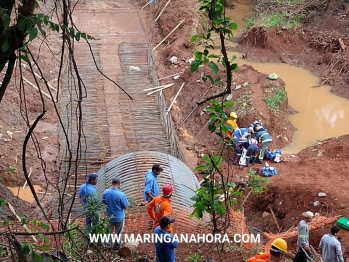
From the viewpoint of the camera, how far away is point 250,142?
11805mm

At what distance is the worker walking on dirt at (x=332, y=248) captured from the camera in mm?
7075

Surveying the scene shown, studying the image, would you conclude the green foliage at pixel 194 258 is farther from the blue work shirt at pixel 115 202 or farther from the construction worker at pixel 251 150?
the construction worker at pixel 251 150

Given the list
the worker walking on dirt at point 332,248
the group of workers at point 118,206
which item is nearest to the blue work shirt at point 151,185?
the group of workers at point 118,206

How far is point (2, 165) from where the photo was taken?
10.5 meters

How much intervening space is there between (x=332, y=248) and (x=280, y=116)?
7210 mm

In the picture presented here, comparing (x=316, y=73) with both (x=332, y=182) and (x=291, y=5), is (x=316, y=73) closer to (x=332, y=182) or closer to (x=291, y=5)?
(x=291, y=5)

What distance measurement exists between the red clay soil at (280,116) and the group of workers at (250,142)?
0.90 ft

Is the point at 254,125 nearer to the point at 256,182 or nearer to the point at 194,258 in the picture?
the point at 256,182

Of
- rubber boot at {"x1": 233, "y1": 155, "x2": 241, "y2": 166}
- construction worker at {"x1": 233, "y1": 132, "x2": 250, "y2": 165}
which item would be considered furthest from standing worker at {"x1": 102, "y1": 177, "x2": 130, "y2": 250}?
rubber boot at {"x1": 233, "y1": 155, "x2": 241, "y2": 166}

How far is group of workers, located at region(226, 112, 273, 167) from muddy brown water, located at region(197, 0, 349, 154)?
4.71 ft

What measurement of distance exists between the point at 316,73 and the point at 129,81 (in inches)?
239

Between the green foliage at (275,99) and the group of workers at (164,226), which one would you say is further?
the green foliage at (275,99)

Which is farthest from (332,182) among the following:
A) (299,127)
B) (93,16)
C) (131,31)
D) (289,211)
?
(93,16)

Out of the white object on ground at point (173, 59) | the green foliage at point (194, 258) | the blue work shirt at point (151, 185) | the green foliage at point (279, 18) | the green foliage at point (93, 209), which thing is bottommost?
the green foliage at point (194, 258)
